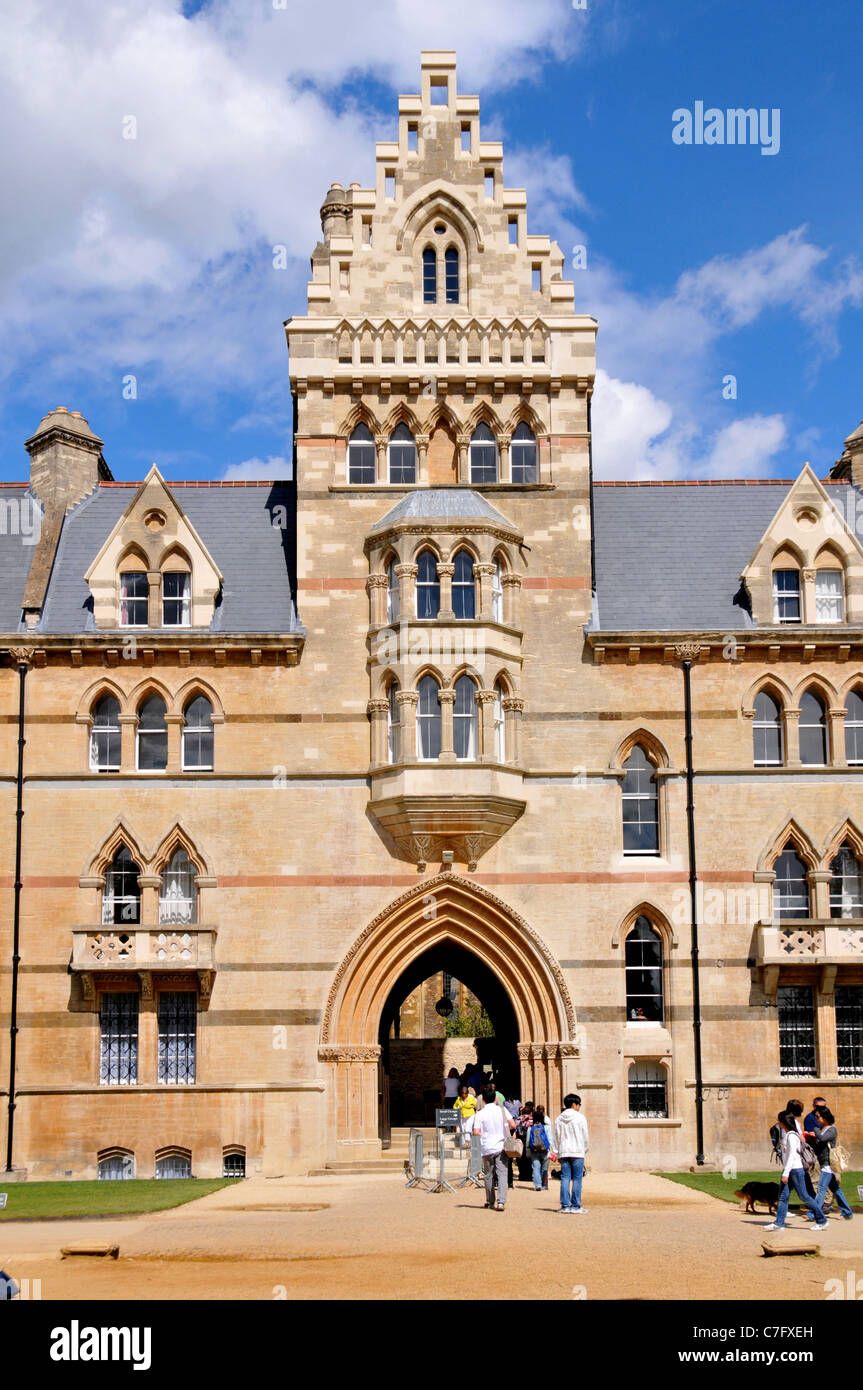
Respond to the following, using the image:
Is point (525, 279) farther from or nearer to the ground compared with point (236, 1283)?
farther from the ground

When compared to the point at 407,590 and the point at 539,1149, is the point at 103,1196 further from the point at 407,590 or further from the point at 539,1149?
the point at 407,590

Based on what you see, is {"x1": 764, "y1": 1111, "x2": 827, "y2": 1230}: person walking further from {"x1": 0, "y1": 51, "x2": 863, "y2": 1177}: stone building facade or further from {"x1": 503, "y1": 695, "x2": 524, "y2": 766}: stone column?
{"x1": 503, "y1": 695, "x2": 524, "y2": 766}: stone column

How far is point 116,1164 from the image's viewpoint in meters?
32.4

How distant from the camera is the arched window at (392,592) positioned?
3425cm

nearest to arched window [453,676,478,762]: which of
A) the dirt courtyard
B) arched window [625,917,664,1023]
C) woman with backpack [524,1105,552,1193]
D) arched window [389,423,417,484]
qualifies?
arched window [389,423,417,484]

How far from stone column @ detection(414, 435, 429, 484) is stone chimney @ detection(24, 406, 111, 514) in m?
8.63

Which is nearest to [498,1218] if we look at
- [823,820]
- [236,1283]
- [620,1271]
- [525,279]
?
[620,1271]

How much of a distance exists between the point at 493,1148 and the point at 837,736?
1436 cm

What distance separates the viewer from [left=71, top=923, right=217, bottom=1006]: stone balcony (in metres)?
32.7

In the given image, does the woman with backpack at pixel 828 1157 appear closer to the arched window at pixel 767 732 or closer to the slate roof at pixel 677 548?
the arched window at pixel 767 732

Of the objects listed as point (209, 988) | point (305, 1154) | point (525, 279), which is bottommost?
point (305, 1154)

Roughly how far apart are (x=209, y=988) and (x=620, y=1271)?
639 inches
